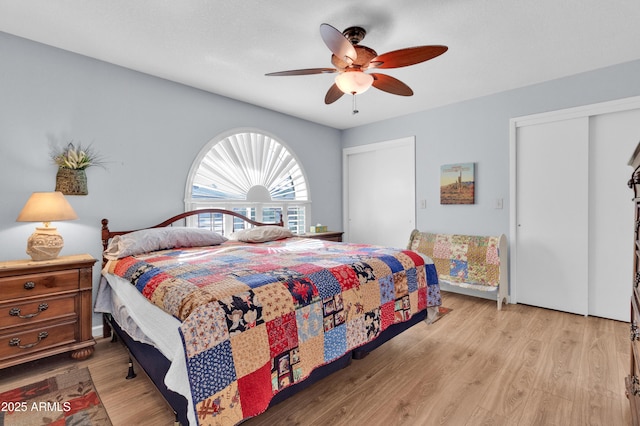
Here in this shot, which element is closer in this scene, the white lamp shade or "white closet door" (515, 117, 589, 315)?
the white lamp shade

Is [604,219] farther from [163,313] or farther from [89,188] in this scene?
[89,188]

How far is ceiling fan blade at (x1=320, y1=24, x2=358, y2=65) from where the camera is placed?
5.67ft

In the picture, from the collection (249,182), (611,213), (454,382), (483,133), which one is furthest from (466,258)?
(249,182)

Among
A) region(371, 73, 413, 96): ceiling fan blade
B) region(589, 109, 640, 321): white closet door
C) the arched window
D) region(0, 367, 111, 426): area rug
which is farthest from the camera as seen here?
the arched window

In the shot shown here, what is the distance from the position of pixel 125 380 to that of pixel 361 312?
165cm

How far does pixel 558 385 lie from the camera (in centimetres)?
198

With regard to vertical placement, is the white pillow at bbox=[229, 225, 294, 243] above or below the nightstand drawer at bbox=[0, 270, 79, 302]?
above

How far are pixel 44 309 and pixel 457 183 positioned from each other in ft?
14.1

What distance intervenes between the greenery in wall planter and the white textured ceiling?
886 millimetres

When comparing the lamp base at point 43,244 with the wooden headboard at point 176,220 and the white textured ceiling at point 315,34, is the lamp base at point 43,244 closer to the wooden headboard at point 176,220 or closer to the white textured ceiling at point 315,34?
the wooden headboard at point 176,220

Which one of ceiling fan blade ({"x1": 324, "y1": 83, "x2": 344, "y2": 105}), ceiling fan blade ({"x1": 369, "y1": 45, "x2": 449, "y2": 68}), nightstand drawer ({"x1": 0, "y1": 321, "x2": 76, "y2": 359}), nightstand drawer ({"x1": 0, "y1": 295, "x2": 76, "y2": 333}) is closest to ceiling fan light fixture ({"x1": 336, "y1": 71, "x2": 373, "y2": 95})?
ceiling fan blade ({"x1": 369, "y1": 45, "x2": 449, "y2": 68})

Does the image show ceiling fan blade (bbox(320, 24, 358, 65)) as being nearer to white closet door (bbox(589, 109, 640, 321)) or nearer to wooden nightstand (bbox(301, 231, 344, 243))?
wooden nightstand (bbox(301, 231, 344, 243))

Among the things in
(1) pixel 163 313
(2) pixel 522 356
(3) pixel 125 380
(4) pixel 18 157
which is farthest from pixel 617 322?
(4) pixel 18 157

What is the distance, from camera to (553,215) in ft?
11.0
